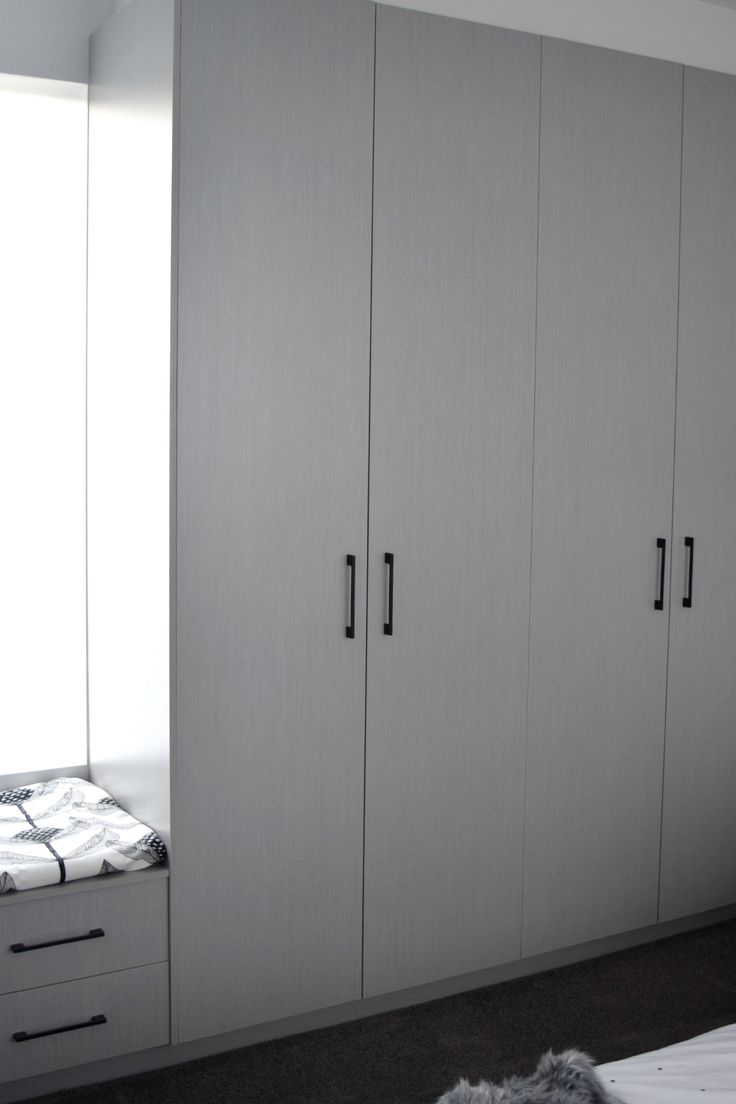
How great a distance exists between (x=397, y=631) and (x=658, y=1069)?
4.29 ft

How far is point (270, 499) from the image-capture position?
104 inches

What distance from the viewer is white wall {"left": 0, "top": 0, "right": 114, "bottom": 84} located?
2.81 meters

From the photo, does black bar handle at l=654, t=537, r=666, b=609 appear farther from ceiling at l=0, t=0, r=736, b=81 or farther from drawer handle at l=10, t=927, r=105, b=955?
drawer handle at l=10, t=927, r=105, b=955

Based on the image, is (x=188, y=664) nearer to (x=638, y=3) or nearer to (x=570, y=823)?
(x=570, y=823)

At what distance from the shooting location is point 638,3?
314 cm

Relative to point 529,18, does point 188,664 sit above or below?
below

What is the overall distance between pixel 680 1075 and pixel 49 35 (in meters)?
2.74

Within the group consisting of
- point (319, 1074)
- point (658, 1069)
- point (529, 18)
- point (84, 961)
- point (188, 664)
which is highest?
point (529, 18)

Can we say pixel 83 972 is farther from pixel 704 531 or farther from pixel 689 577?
pixel 704 531

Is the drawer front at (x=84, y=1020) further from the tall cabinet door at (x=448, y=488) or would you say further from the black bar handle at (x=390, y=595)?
the black bar handle at (x=390, y=595)

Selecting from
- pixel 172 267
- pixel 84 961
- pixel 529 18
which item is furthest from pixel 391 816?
pixel 529 18

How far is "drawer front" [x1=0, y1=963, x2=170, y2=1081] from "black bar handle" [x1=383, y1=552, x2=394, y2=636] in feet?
3.12

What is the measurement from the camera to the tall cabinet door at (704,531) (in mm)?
3256

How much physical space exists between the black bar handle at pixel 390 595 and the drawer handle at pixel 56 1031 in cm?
111
